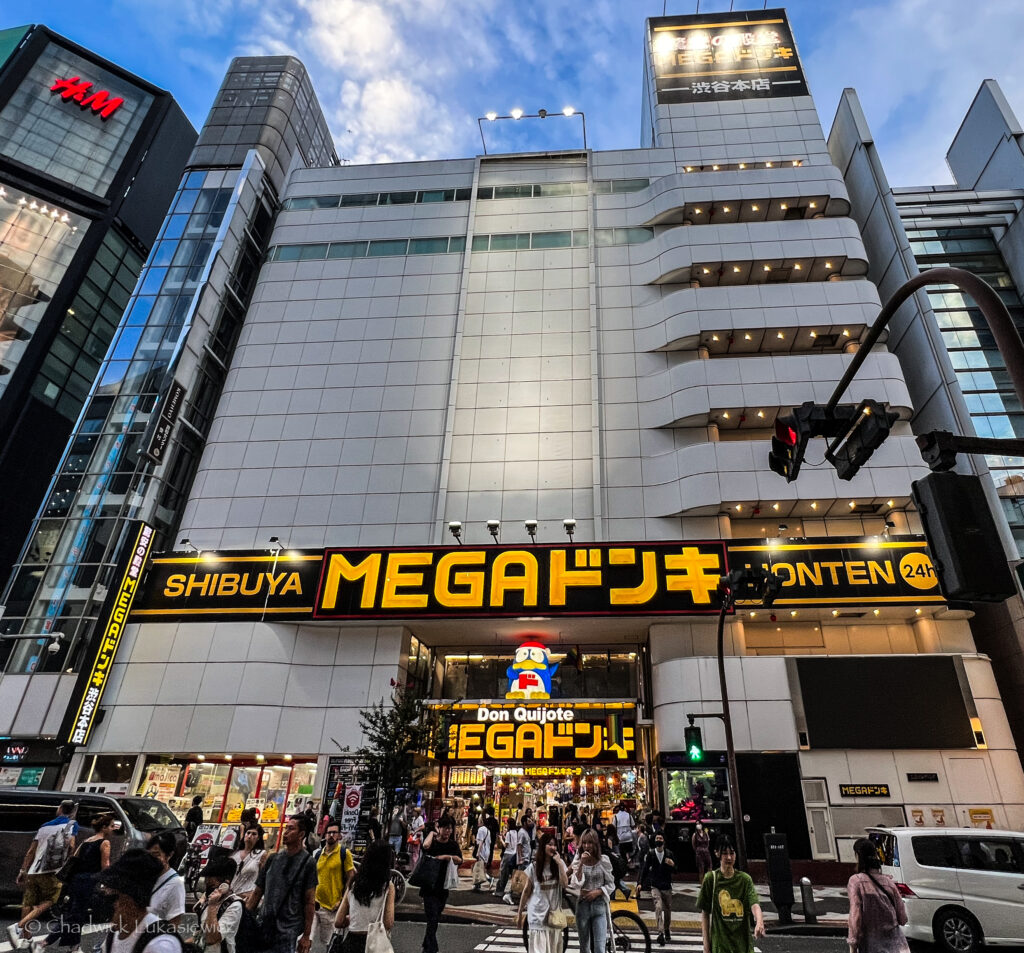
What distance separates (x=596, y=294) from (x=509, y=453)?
11.1 metres

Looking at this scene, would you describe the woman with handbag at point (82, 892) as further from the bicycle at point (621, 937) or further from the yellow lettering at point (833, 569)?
the yellow lettering at point (833, 569)

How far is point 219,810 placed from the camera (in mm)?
23078

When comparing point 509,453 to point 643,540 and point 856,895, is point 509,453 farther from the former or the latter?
point 856,895

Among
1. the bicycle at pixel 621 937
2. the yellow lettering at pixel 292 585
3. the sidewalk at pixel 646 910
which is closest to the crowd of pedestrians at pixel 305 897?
the bicycle at pixel 621 937

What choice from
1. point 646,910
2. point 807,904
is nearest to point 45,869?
point 646,910

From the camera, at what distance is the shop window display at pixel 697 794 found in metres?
21.0

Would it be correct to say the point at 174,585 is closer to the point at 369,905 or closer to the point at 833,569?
the point at 369,905

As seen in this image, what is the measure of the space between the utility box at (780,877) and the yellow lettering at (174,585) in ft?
77.1

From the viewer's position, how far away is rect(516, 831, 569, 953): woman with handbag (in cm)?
750

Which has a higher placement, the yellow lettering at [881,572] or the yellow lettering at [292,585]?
the yellow lettering at [881,572]

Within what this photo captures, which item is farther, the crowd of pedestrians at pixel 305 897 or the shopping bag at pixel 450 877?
the shopping bag at pixel 450 877

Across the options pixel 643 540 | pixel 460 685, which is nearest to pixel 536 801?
pixel 460 685

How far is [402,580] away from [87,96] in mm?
57941

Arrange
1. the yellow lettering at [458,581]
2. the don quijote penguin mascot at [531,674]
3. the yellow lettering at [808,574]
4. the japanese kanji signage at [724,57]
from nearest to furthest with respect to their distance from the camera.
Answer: the yellow lettering at [808,574] < the yellow lettering at [458,581] < the don quijote penguin mascot at [531,674] < the japanese kanji signage at [724,57]
